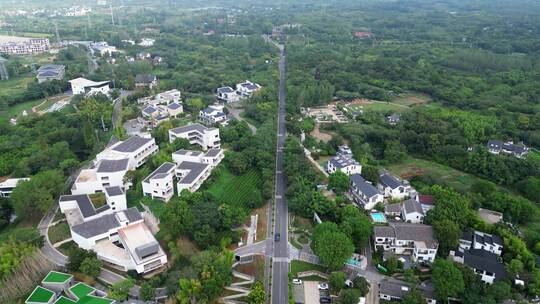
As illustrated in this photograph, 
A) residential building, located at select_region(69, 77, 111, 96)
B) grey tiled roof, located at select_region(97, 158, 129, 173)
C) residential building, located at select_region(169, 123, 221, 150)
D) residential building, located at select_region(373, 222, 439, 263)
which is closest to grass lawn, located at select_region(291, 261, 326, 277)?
residential building, located at select_region(373, 222, 439, 263)

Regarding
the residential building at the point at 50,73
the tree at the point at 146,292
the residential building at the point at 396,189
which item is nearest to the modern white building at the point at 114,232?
the tree at the point at 146,292

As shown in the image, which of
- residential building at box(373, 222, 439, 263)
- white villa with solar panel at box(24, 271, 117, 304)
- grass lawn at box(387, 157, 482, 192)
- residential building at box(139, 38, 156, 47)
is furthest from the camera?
residential building at box(139, 38, 156, 47)

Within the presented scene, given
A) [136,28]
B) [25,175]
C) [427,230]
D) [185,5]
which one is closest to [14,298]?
[25,175]

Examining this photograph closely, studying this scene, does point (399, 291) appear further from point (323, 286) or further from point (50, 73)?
point (50, 73)

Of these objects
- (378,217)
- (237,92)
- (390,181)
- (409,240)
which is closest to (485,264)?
(409,240)

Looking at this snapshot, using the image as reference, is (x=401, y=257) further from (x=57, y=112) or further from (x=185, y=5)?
(x=185, y=5)

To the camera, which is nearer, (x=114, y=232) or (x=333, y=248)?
(x=333, y=248)

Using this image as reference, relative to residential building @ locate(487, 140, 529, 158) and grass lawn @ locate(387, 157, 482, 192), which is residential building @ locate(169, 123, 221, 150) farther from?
residential building @ locate(487, 140, 529, 158)
